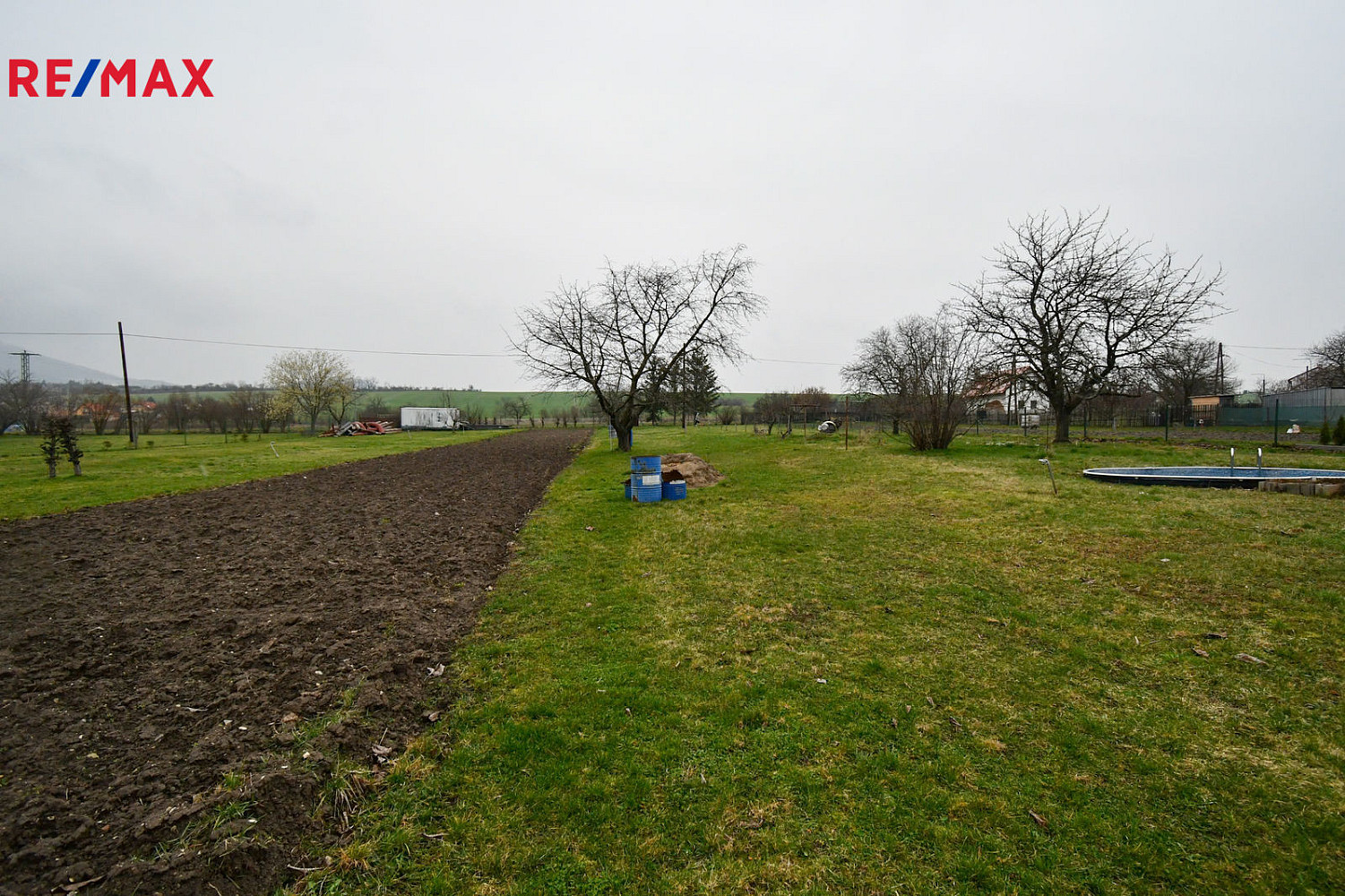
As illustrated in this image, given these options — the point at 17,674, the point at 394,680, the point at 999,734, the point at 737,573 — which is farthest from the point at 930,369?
the point at 17,674

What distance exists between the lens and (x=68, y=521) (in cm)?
1034

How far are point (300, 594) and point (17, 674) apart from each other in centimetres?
215

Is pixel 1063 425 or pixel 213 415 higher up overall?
pixel 213 415

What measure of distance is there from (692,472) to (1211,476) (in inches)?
465

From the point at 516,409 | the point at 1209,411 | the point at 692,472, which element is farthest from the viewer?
the point at 516,409

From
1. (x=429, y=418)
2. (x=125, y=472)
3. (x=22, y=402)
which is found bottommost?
(x=125, y=472)

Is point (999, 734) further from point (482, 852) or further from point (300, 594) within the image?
point (300, 594)

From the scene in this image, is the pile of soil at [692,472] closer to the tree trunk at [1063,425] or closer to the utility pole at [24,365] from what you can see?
the tree trunk at [1063,425]

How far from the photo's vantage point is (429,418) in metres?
63.0

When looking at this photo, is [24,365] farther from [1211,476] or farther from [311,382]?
[1211,476]

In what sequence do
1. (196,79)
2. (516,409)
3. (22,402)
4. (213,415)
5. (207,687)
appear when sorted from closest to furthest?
(207,687), (196,79), (22,402), (213,415), (516,409)

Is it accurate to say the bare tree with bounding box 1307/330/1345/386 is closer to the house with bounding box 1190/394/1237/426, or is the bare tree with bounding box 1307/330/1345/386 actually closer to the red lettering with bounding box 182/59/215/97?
the house with bounding box 1190/394/1237/426

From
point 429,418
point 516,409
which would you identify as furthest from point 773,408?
point 516,409

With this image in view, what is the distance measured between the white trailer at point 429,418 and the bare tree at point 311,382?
6987 mm
